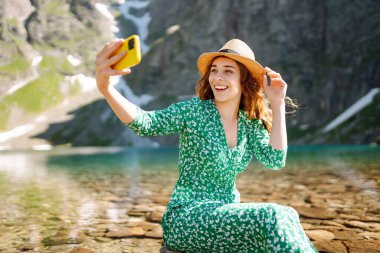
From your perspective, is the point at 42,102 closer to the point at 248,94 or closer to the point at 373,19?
the point at 373,19

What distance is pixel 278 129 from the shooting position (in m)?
5.56

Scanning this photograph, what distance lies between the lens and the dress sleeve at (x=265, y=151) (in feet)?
18.3

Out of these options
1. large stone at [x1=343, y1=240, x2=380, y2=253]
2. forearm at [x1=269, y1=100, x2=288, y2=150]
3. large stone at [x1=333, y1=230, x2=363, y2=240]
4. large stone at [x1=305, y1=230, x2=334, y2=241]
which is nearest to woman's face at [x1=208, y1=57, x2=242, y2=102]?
forearm at [x1=269, y1=100, x2=288, y2=150]

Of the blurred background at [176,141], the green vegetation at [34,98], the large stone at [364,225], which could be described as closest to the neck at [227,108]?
the blurred background at [176,141]

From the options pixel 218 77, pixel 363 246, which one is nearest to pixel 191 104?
pixel 218 77

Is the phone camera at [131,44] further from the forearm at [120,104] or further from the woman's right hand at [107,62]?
the forearm at [120,104]

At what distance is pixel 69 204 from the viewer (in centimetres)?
1273

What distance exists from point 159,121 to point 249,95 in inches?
59.3

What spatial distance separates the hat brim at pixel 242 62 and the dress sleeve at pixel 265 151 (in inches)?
28.3

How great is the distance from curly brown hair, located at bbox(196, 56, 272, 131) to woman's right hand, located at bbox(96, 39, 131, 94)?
1867 millimetres

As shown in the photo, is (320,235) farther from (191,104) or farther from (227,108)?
(191,104)

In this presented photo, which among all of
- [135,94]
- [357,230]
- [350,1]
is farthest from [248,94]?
[135,94]

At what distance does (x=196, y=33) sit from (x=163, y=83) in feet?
82.4

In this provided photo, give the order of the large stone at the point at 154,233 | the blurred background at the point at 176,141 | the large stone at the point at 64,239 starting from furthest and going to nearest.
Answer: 1. the blurred background at the point at 176,141
2. the large stone at the point at 154,233
3. the large stone at the point at 64,239
